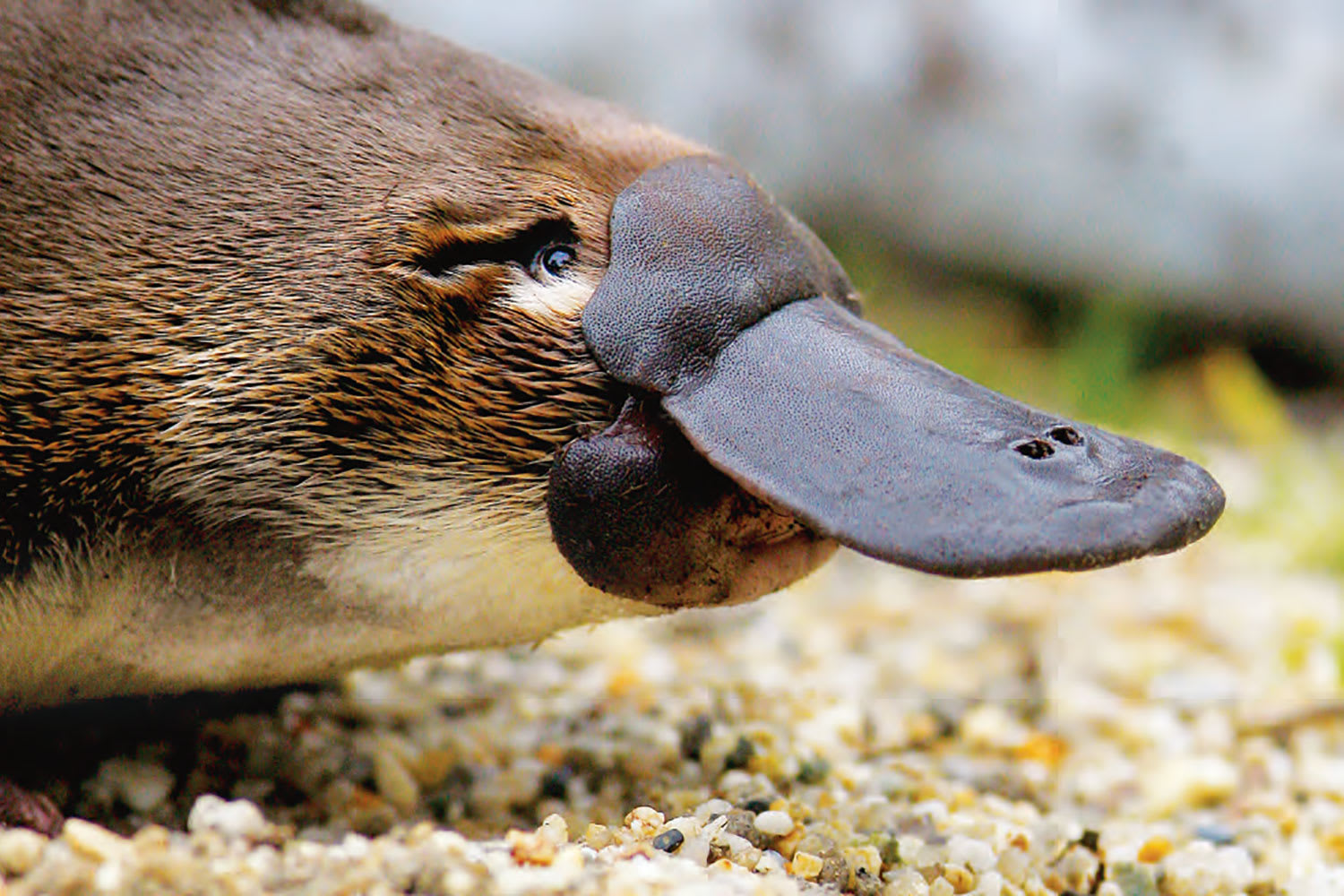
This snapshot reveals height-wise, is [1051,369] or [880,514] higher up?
[880,514]

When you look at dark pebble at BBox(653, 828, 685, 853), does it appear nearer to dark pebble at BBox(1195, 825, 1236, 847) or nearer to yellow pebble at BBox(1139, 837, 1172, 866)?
yellow pebble at BBox(1139, 837, 1172, 866)

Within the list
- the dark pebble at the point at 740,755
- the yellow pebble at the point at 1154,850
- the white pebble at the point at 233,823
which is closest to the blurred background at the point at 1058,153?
the yellow pebble at the point at 1154,850

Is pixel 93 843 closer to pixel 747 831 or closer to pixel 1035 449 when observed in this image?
pixel 747 831

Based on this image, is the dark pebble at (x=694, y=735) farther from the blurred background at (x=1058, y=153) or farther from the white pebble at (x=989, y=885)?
the blurred background at (x=1058, y=153)

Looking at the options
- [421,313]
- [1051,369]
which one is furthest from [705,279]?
[1051,369]

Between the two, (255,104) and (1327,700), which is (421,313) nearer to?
(255,104)
